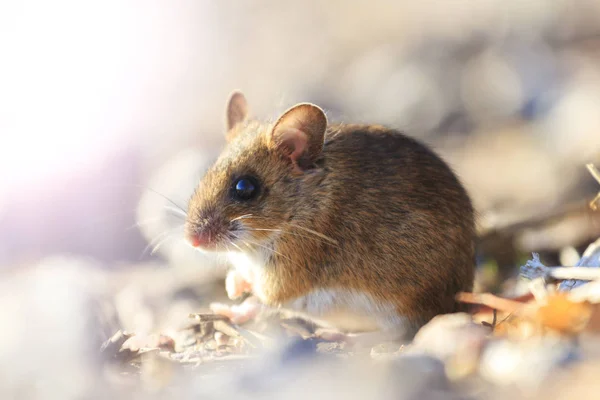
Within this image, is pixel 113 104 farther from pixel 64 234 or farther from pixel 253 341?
pixel 253 341

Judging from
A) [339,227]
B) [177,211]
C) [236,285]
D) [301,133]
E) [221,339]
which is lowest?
[221,339]

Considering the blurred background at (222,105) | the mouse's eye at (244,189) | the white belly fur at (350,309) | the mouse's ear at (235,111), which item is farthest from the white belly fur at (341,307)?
the mouse's ear at (235,111)

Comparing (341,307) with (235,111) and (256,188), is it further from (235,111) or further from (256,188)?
(235,111)

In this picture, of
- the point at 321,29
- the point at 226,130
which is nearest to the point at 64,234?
the point at 226,130

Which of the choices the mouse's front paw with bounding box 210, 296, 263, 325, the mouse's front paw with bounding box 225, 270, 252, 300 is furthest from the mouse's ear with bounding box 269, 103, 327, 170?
the mouse's front paw with bounding box 210, 296, 263, 325

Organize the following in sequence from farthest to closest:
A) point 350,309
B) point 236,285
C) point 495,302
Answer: point 236,285
point 350,309
point 495,302

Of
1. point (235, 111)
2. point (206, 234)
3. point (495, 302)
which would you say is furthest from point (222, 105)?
point (495, 302)

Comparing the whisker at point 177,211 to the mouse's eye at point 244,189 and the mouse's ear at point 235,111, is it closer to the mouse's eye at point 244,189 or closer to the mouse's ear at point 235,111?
the mouse's eye at point 244,189
